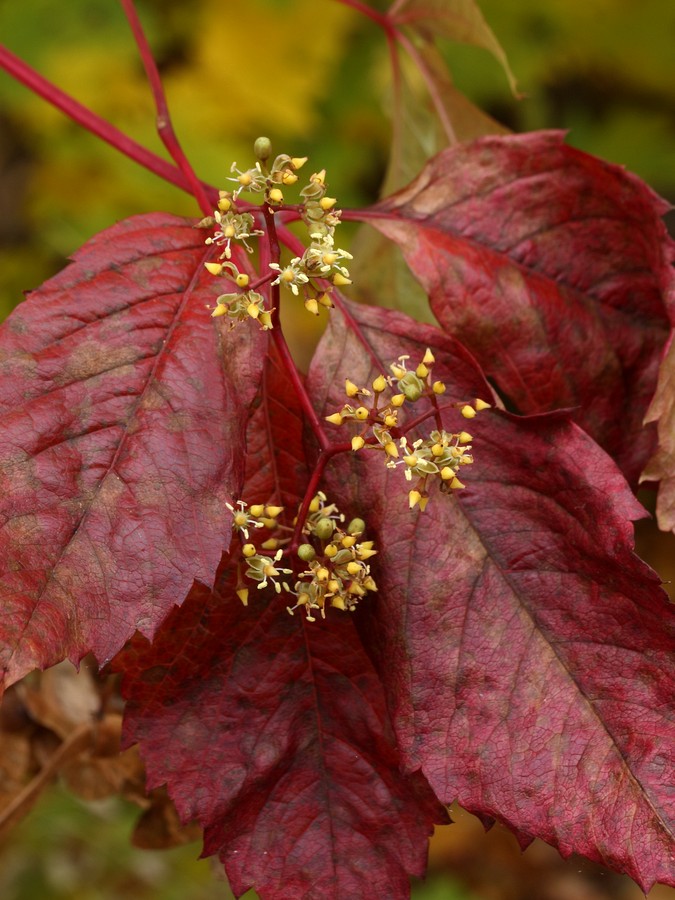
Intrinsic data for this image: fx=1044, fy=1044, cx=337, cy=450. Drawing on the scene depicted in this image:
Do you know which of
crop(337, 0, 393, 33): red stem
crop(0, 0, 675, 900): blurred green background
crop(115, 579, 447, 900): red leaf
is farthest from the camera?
crop(0, 0, 675, 900): blurred green background

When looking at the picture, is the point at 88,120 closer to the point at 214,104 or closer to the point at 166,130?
the point at 166,130

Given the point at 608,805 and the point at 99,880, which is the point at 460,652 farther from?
the point at 99,880

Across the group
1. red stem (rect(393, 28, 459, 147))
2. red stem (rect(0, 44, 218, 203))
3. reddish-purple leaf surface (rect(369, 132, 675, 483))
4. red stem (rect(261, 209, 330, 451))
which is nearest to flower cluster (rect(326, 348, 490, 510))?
red stem (rect(261, 209, 330, 451))

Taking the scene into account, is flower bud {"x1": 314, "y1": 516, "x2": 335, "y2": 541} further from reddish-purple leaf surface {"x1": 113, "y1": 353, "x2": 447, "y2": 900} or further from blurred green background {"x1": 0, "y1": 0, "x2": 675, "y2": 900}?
blurred green background {"x1": 0, "y1": 0, "x2": 675, "y2": 900}

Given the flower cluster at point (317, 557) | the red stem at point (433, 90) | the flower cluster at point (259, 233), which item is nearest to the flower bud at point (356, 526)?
the flower cluster at point (317, 557)

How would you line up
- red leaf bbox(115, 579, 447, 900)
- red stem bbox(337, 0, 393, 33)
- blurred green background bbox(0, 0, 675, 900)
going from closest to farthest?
red leaf bbox(115, 579, 447, 900)
red stem bbox(337, 0, 393, 33)
blurred green background bbox(0, 0, 675, 900)

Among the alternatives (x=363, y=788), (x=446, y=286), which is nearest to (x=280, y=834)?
(x=363, y=788)

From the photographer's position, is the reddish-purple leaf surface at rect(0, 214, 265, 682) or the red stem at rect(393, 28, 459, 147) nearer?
the reddish-purple leaf surface at rect(0, 214, 265, 682)

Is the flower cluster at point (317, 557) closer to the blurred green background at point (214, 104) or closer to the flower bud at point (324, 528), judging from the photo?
the flower bud at point (324, 528)
